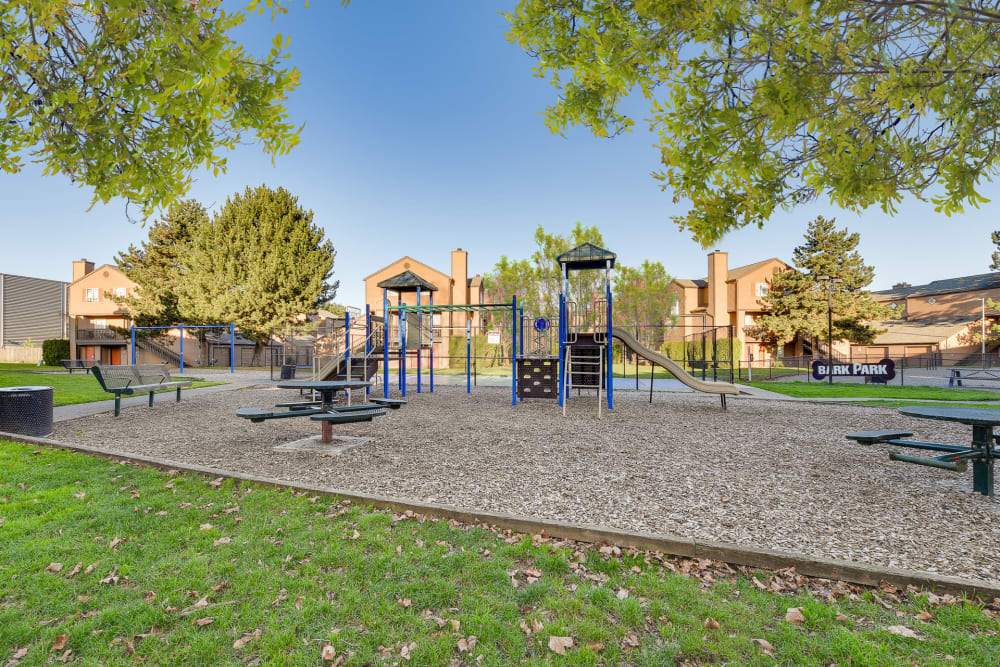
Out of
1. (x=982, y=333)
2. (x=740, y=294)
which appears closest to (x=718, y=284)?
(x=740, y=294)

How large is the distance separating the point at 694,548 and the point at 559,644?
5.10 feet

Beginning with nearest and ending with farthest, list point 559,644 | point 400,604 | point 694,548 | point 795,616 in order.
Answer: point 559,644 < point 795,616 < point 400,604 < point 694,548

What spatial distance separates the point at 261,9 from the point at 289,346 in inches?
1539

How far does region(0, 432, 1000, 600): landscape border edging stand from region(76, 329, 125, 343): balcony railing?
159 feet

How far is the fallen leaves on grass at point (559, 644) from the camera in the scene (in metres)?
2.43

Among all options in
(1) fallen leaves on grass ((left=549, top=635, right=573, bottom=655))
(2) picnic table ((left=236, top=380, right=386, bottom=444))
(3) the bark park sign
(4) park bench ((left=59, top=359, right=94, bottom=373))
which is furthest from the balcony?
(3) the bark park sign

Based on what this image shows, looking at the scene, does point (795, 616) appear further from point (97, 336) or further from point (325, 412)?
point (97, 336)

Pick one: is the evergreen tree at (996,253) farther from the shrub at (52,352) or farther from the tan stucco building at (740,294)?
the shrub at (52,352)

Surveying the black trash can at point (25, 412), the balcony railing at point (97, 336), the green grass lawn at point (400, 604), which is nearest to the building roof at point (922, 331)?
the green grass lawn at point (400, 604)

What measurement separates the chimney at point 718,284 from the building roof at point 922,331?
1559 cm

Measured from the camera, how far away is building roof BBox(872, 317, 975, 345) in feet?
142

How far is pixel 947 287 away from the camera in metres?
50.8

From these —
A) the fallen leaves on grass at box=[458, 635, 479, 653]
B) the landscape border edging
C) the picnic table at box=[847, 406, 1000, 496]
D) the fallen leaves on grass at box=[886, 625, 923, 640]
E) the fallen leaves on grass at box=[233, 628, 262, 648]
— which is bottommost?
the fallen leaves on grass at box=[458, 635, 479, 653]

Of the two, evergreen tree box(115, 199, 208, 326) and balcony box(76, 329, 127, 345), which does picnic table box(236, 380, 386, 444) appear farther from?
balcony box(76, 329, 127, 345)
